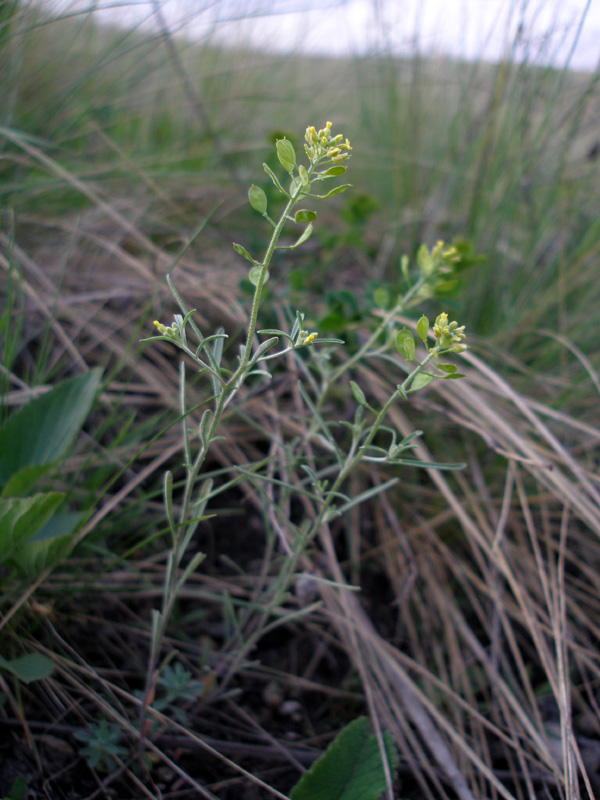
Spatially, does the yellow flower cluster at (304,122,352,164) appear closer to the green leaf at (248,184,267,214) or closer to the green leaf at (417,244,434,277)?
the green leaf at (248,184,267,214)

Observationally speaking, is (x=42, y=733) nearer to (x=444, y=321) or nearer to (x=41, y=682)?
(x=41, y=682)

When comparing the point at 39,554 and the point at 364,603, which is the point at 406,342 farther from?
the point at 364,603

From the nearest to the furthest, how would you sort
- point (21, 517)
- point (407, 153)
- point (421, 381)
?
1. point (421, 381)
2. point (21, 517)
3. point (407, 153)

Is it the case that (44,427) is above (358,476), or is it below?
above

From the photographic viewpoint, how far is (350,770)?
86 cm

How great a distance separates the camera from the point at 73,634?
1012 mm

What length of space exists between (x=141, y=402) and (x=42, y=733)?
0.78m

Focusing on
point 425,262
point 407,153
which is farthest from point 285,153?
point 407,153

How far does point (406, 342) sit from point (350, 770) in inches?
28.0

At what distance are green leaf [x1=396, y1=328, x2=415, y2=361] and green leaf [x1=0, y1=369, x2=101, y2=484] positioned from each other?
658mm

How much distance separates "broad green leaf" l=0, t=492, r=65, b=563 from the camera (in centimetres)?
81

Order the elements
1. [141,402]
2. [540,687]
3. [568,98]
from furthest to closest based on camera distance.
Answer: [568,98] → [141,402] → [540,687]

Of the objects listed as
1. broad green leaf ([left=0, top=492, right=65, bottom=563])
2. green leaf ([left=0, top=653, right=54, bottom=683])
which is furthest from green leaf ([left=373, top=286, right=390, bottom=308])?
green leaf ([left=0, top=653, right=54, bottom=683])

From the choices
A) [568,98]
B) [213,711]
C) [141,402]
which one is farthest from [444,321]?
[568,98]
